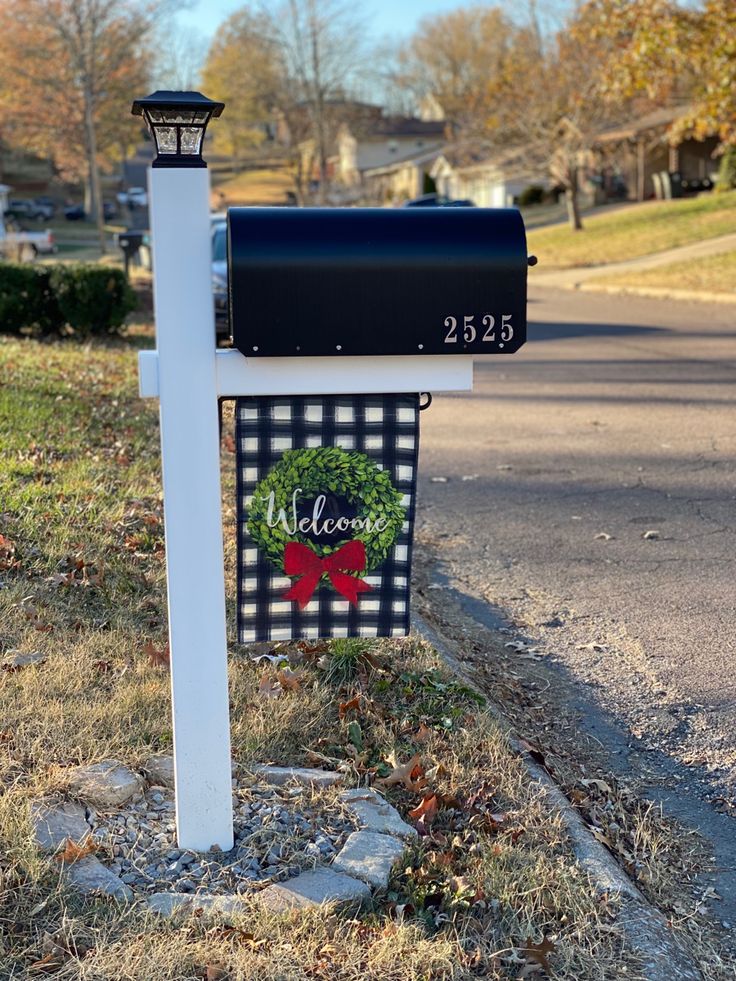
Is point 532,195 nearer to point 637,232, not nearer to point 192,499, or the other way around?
point 637,232

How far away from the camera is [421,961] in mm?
2492

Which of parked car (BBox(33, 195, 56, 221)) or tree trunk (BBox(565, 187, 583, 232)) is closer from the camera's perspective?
tree trunk (BBox(565, 187, 583, 232))

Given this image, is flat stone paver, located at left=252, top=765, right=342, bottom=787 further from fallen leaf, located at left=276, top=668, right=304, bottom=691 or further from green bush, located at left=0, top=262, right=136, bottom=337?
green bush, located at left=0, top=262, right=136, bottom=337

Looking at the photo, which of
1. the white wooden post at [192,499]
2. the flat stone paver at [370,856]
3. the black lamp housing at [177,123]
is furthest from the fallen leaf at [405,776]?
the black lamp housing at [177,123]

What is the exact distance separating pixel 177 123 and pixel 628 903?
2.24 meters

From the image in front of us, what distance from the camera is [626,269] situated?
25016 mm

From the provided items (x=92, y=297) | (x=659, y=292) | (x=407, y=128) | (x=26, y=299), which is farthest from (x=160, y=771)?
(x=407, y=128)

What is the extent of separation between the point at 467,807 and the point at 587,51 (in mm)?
33987

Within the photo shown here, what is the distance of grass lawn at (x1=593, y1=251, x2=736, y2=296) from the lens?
1978cm

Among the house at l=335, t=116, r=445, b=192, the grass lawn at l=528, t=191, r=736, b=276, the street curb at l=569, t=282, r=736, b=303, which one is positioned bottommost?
the street curb at l=569, t=282, r=736, b=303

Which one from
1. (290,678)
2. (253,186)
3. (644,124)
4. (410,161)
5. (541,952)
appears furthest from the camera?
(253,186)

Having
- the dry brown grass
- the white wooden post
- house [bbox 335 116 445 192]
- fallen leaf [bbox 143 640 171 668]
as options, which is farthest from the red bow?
house [bbox 335 116 445 192]

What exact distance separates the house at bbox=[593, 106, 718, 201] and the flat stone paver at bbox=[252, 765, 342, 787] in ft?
134

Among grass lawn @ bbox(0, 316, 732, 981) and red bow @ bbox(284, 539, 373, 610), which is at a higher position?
red bow @ bbox(284, 539, 373, 610)
